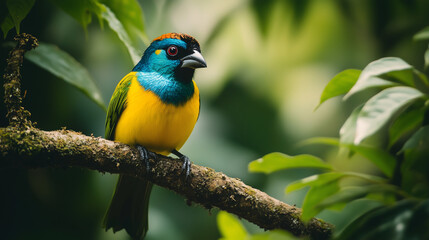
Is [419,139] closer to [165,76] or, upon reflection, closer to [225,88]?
[165,76]

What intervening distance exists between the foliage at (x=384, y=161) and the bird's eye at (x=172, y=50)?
1919mm

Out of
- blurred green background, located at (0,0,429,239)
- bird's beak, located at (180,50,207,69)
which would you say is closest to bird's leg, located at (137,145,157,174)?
bird's beak, located at (180,50,207,69)

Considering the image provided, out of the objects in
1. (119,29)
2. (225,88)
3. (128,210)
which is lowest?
(128,210)

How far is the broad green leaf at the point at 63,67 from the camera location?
7.64 ft

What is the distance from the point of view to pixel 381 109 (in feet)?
4.17

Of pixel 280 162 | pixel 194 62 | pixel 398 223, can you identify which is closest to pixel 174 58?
pixel 194 62

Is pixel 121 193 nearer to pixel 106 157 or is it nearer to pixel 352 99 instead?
pixel 106 157

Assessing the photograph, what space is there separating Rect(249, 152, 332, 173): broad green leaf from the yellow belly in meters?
1.41

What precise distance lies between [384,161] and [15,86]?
1.64 meters

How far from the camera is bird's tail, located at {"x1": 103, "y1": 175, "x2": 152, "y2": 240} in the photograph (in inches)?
120

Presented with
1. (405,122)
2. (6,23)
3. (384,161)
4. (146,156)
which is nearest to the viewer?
(405,122)

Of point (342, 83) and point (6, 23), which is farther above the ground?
point (6, 23)

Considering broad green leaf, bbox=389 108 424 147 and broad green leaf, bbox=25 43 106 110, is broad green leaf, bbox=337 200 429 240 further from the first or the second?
broad green leaf, bbox=25 43 106 110

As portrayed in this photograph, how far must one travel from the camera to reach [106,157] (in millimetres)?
2215
